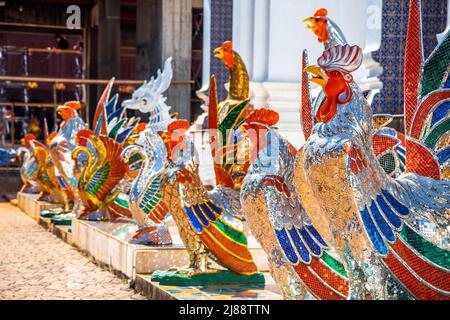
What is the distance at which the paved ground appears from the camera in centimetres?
458

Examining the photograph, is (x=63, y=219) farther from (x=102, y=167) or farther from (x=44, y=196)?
(x=44, y=196)

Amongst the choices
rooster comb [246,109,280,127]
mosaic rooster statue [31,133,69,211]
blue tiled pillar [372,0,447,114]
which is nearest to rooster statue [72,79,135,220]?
mosaic rooster statue [31,133,69,211]

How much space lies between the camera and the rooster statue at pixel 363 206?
2.60 meters

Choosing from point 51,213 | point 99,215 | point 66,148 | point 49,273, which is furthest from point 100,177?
point 51,213

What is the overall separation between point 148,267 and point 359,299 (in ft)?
6.96

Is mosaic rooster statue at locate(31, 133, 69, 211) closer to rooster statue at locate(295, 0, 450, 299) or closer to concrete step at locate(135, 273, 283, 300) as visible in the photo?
concrete step at locate(135, 273, 283, 300)

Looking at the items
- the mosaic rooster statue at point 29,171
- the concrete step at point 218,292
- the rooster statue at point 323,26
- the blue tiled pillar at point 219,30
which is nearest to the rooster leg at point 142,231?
the concrete step at point 218,292

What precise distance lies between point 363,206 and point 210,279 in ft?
5.05

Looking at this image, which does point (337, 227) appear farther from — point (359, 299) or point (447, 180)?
point (447, 180)

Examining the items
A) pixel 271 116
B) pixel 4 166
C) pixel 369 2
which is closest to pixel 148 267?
pixel 271 116

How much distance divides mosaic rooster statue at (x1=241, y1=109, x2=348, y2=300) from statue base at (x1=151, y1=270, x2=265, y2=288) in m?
0.93

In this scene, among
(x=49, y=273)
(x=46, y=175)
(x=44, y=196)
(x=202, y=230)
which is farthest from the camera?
(x=44, y=196)

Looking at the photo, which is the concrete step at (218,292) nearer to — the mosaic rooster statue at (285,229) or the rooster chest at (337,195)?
the mosaic rooster statue at (285,229)

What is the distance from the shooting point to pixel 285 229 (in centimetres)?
304
